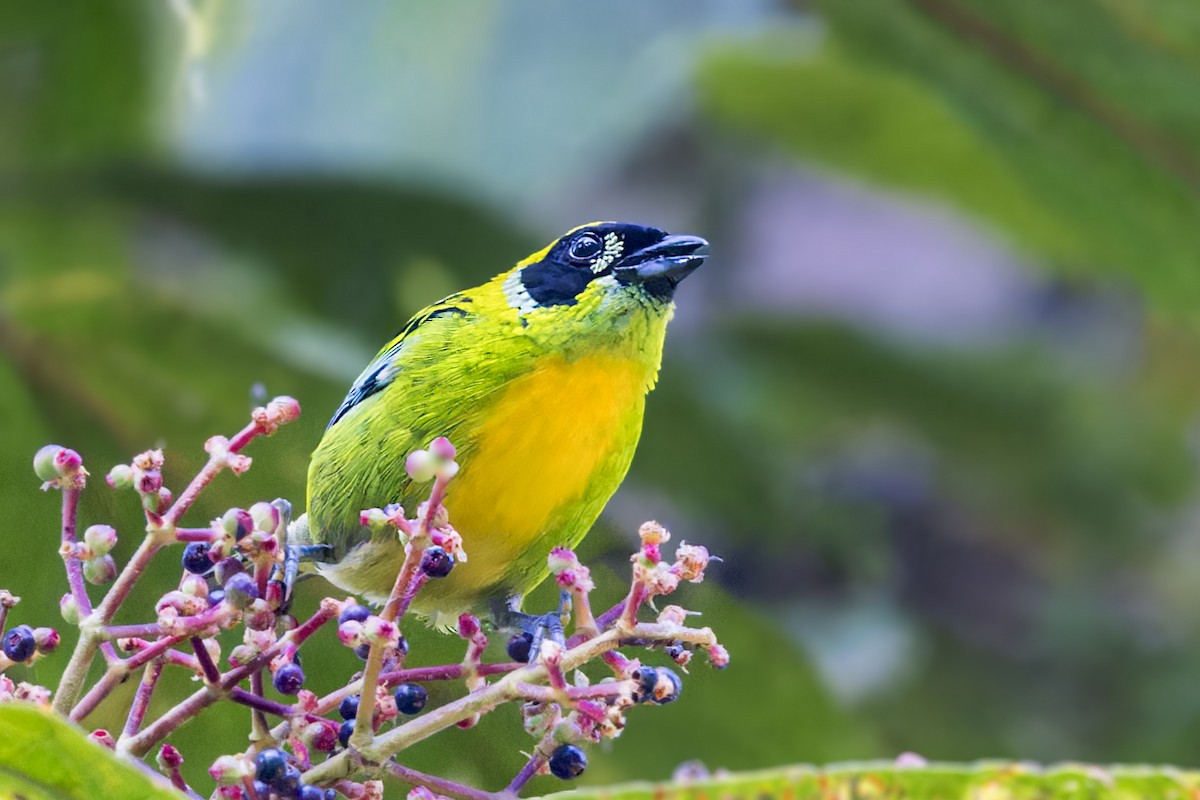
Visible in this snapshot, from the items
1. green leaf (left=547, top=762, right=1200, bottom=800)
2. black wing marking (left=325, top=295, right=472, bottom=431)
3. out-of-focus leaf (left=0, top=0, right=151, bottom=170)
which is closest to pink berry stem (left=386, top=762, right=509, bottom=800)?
green leaf (left=547, top=762, right=1200, bottom=800)

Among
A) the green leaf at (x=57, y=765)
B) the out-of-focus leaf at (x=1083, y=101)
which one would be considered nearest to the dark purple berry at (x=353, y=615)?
the green leaf at (x=57, y=765)

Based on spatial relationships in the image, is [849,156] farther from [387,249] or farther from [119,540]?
[119,540]

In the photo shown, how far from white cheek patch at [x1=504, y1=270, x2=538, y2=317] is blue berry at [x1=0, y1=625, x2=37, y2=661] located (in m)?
0.28

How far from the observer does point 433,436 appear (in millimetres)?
659

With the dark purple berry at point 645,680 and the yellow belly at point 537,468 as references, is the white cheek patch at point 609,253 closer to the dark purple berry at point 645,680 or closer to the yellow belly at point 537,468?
the yellow belly at point 537,468

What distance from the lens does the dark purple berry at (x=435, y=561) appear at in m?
0.54

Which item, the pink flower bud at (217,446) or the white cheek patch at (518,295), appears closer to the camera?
the pink flower bud at (217,446)

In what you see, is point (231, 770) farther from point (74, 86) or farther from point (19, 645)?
point (74, 86)

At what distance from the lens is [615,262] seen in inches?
26.5

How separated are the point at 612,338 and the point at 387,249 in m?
0.92

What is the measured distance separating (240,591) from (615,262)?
0.82ft

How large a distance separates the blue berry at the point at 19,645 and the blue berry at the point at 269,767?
0.40 ft

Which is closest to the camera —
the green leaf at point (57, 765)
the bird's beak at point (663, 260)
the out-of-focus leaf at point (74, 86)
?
the green leaf at point (57, 765)

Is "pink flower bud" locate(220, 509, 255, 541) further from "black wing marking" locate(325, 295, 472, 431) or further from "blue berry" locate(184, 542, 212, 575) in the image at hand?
"black wing marking" locate(325, 295, 472, 431)
